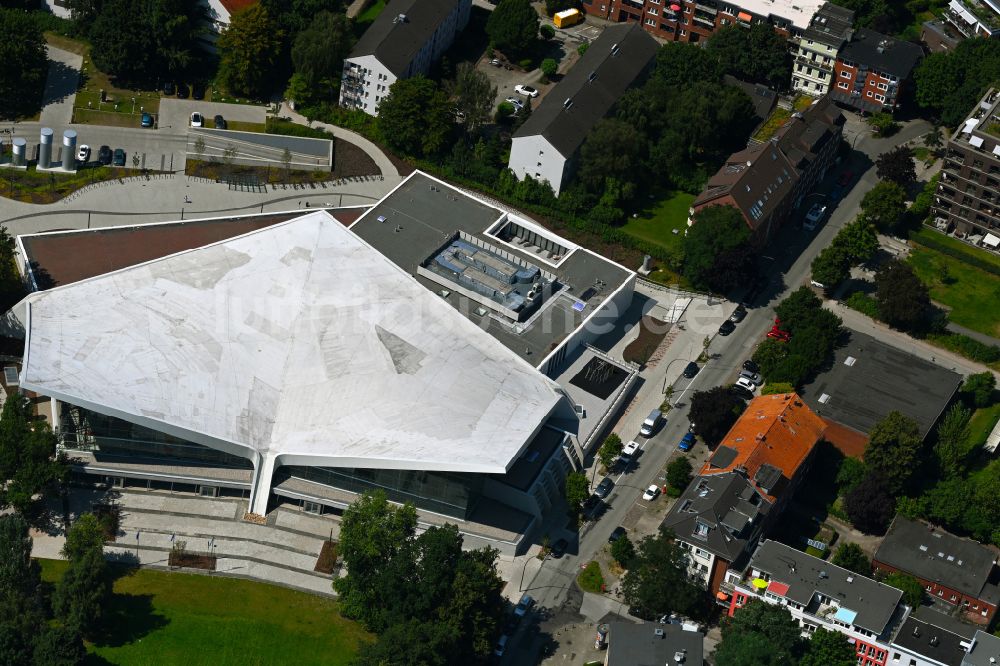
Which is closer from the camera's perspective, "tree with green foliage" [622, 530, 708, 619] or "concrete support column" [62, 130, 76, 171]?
"tree with green foliage" [622, 530, 708, 619]

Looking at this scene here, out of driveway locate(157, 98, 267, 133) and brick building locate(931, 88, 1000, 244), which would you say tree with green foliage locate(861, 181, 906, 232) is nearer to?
brick building locate(931, 88, 1000, 244)

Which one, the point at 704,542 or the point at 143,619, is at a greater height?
the point at 704,542

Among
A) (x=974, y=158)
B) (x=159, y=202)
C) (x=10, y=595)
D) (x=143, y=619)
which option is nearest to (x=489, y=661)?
(x=143, y=619)

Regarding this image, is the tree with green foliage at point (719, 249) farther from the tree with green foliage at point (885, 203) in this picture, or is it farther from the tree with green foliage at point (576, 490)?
the tree with green foliage at point (576, 490)

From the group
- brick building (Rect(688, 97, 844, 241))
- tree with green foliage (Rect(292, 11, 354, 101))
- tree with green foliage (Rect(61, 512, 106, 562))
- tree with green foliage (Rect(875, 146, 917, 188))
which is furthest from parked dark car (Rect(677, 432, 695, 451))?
tree with green foliage (Rect(292, 11, 354, 101))

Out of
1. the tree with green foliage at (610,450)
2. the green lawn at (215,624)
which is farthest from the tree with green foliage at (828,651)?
the green lawn at (215,624)

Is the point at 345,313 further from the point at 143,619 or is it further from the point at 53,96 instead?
the point at 53,96
